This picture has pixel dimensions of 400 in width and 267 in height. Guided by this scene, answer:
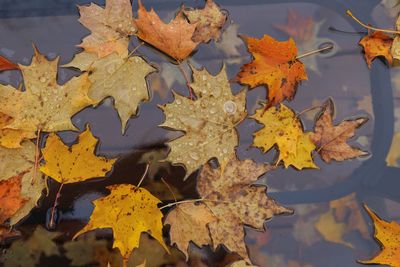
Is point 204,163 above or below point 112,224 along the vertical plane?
above

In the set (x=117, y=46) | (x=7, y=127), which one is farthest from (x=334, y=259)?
(x=7, y=127)

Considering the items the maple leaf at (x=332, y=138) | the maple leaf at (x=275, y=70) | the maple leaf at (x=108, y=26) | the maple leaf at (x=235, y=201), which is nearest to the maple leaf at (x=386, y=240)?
the maple leaf at (x=332, y=138)

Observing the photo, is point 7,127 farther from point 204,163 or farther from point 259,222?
point 259,222

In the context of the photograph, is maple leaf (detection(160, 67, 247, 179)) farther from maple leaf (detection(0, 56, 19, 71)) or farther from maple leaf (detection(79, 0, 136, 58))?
maple leaf (detection(0, 56, 19, 71))

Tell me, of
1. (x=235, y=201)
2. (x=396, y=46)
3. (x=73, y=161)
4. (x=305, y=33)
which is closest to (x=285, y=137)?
(x=235, y=201)

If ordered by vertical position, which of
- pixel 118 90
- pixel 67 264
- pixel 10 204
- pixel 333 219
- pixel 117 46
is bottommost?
pixel 67 264

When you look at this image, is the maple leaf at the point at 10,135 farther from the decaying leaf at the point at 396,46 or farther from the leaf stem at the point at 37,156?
the decaying leaf at the point at 396,46

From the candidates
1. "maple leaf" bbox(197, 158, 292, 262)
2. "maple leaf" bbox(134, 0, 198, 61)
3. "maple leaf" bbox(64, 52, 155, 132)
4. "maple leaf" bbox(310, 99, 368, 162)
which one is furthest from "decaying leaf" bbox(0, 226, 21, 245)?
"maple leaf" bbox(310, 99, 368, 162)
